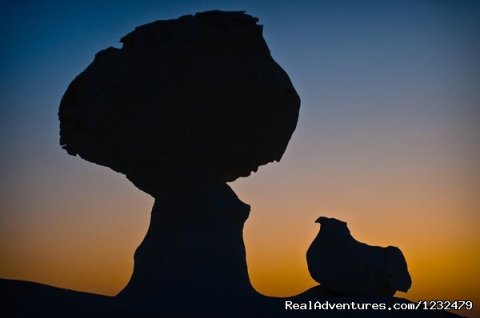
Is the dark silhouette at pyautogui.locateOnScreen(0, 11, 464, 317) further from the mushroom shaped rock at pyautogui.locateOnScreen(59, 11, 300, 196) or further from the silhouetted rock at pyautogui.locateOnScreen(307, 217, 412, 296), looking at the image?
the silhouetted rock at pyautogui.locateOnScreen(307, 217, 412, 296)

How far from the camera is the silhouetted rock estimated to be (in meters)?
21.7

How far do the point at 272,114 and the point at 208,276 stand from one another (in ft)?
16.1

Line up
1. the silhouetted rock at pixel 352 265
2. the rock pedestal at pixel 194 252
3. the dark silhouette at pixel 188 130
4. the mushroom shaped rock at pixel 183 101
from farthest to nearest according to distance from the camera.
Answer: the silhouetted rock at pixel 352 265, the mushroom shaped rock at pixel 183 101, the dark silhouette at pixel 188 130, the rock pedestal at pixel 194 252

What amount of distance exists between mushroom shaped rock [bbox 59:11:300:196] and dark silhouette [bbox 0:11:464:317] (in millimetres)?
28

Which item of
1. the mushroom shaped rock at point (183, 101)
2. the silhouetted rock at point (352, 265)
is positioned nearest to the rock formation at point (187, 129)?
the mushroom shaped rock at point (183, 101)

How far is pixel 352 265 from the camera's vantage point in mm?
21703

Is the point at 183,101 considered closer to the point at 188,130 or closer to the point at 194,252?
the point at 188,130

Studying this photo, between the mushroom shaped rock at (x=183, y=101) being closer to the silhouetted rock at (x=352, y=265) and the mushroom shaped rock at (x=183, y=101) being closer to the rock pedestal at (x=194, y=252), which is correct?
the rock pedestal at (x=194, y=252)

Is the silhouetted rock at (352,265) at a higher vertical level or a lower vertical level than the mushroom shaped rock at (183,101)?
lower

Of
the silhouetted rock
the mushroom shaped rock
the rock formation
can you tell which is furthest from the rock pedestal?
the silhouetted rock

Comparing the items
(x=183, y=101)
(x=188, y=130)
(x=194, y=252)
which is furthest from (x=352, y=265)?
(x=183, y=101)

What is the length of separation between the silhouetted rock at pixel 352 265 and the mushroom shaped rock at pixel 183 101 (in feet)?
11.1

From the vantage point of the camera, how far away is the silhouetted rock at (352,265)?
21672mm

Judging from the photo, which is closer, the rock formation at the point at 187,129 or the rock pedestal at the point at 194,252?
the rock pedestal at the point at 194,252
